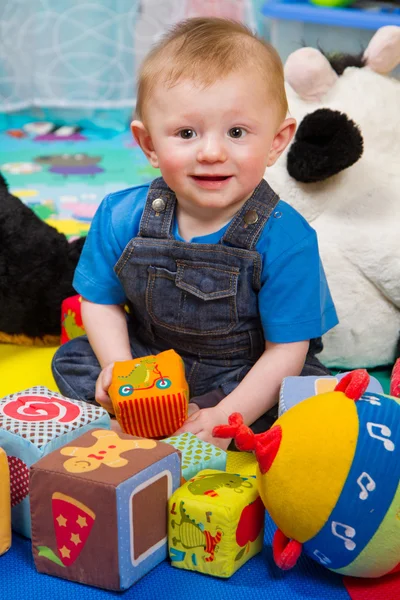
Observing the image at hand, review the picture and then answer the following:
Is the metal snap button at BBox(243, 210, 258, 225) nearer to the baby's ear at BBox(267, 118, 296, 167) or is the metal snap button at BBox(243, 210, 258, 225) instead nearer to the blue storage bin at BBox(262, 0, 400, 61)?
the baby's ear at BBox(267, 118, 296, 167)

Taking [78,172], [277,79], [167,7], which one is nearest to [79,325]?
[277,79]

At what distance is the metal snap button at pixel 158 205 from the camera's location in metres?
1.12

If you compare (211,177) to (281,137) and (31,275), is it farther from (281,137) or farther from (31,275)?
(31,275)

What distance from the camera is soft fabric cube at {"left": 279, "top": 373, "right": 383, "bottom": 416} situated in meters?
0.98

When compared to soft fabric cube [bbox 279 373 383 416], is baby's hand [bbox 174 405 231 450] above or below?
below

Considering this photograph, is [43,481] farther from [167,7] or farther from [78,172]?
[167,7]

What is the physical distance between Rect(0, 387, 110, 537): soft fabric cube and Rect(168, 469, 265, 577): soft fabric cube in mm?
141

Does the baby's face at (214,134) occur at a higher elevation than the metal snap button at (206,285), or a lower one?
higher

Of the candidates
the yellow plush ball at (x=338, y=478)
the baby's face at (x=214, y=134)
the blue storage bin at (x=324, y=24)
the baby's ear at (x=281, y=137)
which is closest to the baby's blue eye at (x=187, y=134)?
the baby's face at (x=214, y=134)

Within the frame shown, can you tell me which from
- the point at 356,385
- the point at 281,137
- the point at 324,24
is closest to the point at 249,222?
the point at 281,137

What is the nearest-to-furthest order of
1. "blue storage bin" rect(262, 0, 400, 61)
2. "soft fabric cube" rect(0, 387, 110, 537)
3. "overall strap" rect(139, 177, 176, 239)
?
"soft fabric cube" rect(0, 387, 110, 537)
"overall strap" rect(139, 177, 176, 239)
"blue storage bin" rect(262, 0, 400, 61)

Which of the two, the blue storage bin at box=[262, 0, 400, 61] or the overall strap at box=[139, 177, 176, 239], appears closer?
the overall strap at box=[139, 177, 176, 239]

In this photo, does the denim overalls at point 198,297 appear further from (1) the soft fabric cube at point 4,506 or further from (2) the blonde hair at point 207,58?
(1) the soft fabric cube at point 4,506

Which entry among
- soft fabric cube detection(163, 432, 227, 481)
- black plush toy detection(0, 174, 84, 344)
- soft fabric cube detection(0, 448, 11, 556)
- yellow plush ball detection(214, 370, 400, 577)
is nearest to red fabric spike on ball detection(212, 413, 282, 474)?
yellow plush ball detection(214, 370, 400, 577)
